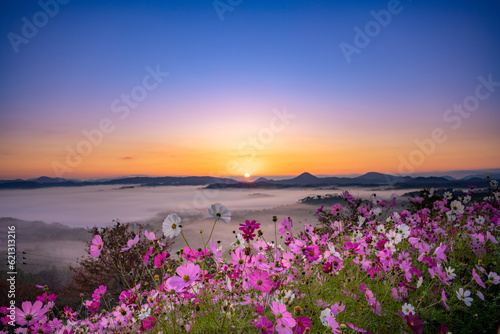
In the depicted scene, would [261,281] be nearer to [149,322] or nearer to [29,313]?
[149,322]

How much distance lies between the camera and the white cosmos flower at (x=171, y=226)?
2326mm

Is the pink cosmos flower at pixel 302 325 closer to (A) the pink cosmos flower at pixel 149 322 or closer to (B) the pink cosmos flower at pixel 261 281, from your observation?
(B) the pink cosmos flower at pixel 261 281

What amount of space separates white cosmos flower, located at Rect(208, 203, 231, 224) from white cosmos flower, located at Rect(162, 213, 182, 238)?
10.4 inches

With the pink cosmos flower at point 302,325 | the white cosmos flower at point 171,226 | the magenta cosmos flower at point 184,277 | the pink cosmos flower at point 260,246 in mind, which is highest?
the white cosmos flower at point 171,226

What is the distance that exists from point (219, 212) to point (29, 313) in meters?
2.37

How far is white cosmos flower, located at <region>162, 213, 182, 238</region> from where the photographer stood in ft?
Result: 7.63

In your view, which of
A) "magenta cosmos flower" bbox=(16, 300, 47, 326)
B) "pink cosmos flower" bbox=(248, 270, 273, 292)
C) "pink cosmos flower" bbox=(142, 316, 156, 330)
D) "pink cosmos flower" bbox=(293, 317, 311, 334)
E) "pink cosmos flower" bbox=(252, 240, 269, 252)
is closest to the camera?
"pink cosmos flower" bbox=(293, 317, 311, 334)

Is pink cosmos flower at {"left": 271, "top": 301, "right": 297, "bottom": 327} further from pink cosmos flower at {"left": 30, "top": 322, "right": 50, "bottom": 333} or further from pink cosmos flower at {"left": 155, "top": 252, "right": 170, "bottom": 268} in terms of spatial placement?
pink cosmos flower at {"left": 30, "top": 322, "right": 50, "bottom": 333}

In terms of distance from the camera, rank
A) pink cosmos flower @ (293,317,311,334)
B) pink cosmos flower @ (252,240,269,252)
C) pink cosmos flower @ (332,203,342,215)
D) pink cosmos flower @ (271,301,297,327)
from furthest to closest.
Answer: pink cosmos flower @ (332,203,342,215) → pink cosmos flower @ (252,240,269,252) → pink cosmos flower @ (293,317,311,334) → pink cosmos flower @ (271,301,297,327)

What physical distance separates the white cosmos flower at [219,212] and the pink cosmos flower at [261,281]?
450 millimetres

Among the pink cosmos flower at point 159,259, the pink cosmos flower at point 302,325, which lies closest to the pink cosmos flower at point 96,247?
the pink cosmos flower at point 159,259

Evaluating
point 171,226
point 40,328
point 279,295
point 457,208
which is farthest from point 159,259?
point 457,208

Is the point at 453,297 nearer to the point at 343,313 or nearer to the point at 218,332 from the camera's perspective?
the point at 343,313

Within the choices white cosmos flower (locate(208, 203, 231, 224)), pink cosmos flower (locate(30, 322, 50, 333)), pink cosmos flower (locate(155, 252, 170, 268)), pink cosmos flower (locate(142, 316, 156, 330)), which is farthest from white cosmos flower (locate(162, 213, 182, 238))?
pink cosmos flower (locate(30, 322, 50, 333))
